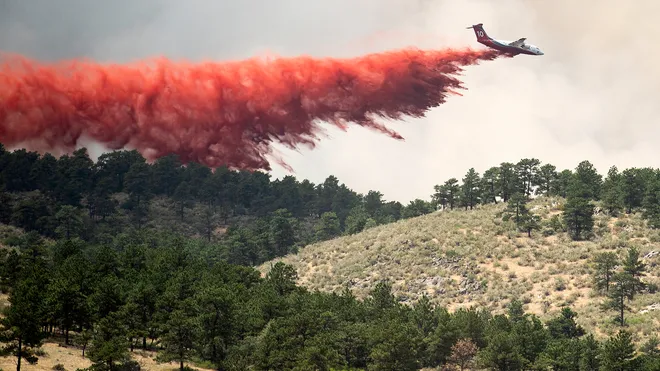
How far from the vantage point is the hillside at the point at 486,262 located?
116 m

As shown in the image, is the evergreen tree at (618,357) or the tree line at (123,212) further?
the tree line at (123,212)

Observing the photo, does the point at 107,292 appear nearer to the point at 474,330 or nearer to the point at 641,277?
the point at 474,330

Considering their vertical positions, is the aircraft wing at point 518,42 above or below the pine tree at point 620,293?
above

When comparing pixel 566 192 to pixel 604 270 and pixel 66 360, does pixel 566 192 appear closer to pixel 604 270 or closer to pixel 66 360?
pixel 604 270

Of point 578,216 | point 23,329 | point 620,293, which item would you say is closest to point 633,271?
point 620,293

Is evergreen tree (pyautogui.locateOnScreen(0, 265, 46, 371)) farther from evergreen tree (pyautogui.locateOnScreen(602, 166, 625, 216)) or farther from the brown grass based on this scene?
evergreen tree (pyautogui.locateOnScreen(602, 166, 625, 216))

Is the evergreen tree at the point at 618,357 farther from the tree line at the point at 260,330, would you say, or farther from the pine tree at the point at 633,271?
the pine tree at the point at 633,271

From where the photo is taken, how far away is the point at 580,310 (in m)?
110

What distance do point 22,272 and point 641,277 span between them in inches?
3231

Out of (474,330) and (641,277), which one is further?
(641,277)

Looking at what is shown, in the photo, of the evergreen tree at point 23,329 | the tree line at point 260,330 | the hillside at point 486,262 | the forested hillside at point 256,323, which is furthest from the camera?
the hillside at point 486,262

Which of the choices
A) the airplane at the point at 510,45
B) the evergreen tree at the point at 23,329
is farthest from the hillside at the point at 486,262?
the evergreen tree at the point at 23,329

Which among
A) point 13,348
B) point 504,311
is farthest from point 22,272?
point 504,311

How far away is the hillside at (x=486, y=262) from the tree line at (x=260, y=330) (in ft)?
55.2
